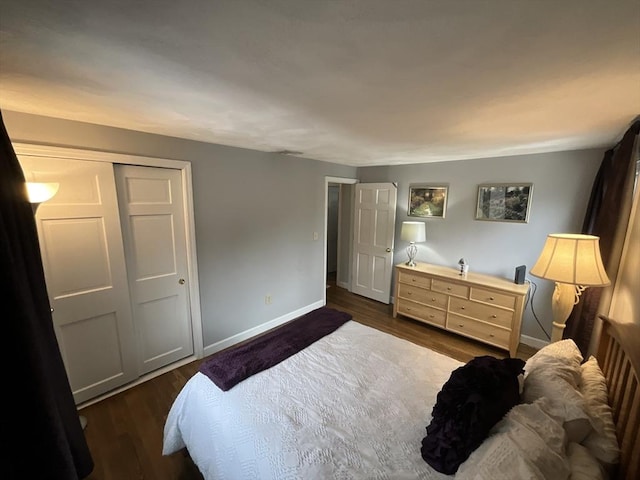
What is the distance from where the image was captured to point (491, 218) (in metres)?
3.11

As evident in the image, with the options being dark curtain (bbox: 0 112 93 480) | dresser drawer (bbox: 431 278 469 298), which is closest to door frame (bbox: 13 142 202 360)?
dark curtain (bbox: 0 112 93 480)

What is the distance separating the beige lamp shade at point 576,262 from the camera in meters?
1.62

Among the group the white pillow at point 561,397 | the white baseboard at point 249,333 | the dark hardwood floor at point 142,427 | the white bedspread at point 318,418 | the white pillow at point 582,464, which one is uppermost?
the white pillow at point 561,397

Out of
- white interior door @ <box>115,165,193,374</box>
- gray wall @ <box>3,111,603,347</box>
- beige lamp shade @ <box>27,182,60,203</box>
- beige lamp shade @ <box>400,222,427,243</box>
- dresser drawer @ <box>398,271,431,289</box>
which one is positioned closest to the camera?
beige lamp shade @ <box>27,182,60,203</box>

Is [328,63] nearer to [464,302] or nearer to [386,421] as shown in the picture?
[386,421]

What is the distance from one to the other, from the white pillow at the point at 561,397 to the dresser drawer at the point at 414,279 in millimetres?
2049

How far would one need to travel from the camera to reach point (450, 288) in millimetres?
3121

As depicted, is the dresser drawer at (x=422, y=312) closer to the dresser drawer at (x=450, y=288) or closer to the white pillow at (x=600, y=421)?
the dresser drawer at (x=450, y=288)

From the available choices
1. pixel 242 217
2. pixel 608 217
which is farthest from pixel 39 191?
pixel 608 217

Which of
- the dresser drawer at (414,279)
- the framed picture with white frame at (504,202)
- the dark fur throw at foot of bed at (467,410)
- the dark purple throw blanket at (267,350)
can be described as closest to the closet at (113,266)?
the dark purple throw blanket at (267,350)

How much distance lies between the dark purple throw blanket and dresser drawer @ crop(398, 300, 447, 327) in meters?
1.47

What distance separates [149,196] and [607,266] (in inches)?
146

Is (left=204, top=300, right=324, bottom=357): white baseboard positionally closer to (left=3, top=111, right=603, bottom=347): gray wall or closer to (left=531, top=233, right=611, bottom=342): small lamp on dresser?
(left=3, top=111, right=603, bottom=347): gray wall

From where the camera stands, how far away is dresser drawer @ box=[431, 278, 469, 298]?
119 inches
